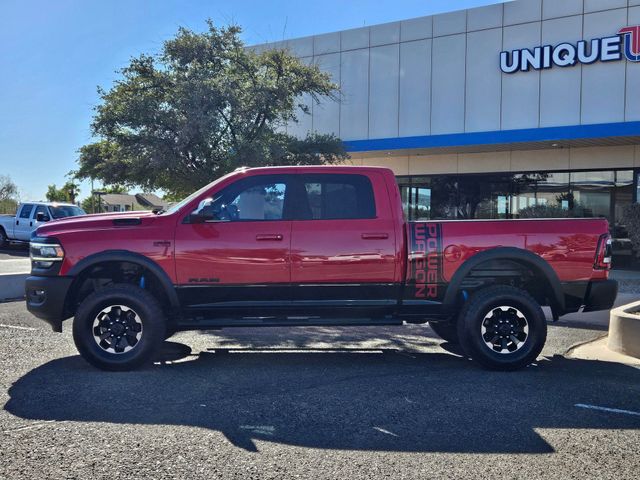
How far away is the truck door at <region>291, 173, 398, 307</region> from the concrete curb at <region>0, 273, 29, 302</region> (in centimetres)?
739

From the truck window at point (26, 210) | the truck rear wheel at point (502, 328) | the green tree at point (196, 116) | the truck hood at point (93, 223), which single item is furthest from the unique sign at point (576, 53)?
the truck window at point (26, 210)

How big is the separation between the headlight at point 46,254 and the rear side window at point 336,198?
2.53 meters

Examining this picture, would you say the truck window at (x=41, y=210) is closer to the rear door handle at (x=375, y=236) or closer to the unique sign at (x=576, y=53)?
the unique sign at (x=576, y=53)

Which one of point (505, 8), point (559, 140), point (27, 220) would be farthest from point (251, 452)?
point (27, 220)

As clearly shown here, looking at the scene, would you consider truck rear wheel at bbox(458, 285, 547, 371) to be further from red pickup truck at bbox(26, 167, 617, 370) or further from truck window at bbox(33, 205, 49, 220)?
truck window at bbox(33, 205, 49, 220)

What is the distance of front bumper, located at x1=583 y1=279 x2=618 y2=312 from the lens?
6500mm

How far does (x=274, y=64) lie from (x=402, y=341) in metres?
Answer: 10.3

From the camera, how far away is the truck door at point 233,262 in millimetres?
6211

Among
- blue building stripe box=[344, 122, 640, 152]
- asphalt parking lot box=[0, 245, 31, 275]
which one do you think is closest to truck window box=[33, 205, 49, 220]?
asphalt parking lot box=[0, 245, 31, 275]

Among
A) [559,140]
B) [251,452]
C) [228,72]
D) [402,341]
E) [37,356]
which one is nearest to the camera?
[251,452]

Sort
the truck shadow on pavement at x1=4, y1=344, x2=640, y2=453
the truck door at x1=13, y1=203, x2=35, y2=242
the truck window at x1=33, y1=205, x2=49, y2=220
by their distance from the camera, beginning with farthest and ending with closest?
the truck door at x1=13, y1=203, x2=35, y2=242 → the truck window at x1=33, y1=205, x2=49, y2=220 → the truck shadow on pavement at x1=4, y1=344, x2=640, y2=453

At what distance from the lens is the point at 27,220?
22.6 m

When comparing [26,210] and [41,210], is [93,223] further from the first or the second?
[26,210]

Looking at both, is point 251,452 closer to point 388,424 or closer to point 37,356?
point 388,424
